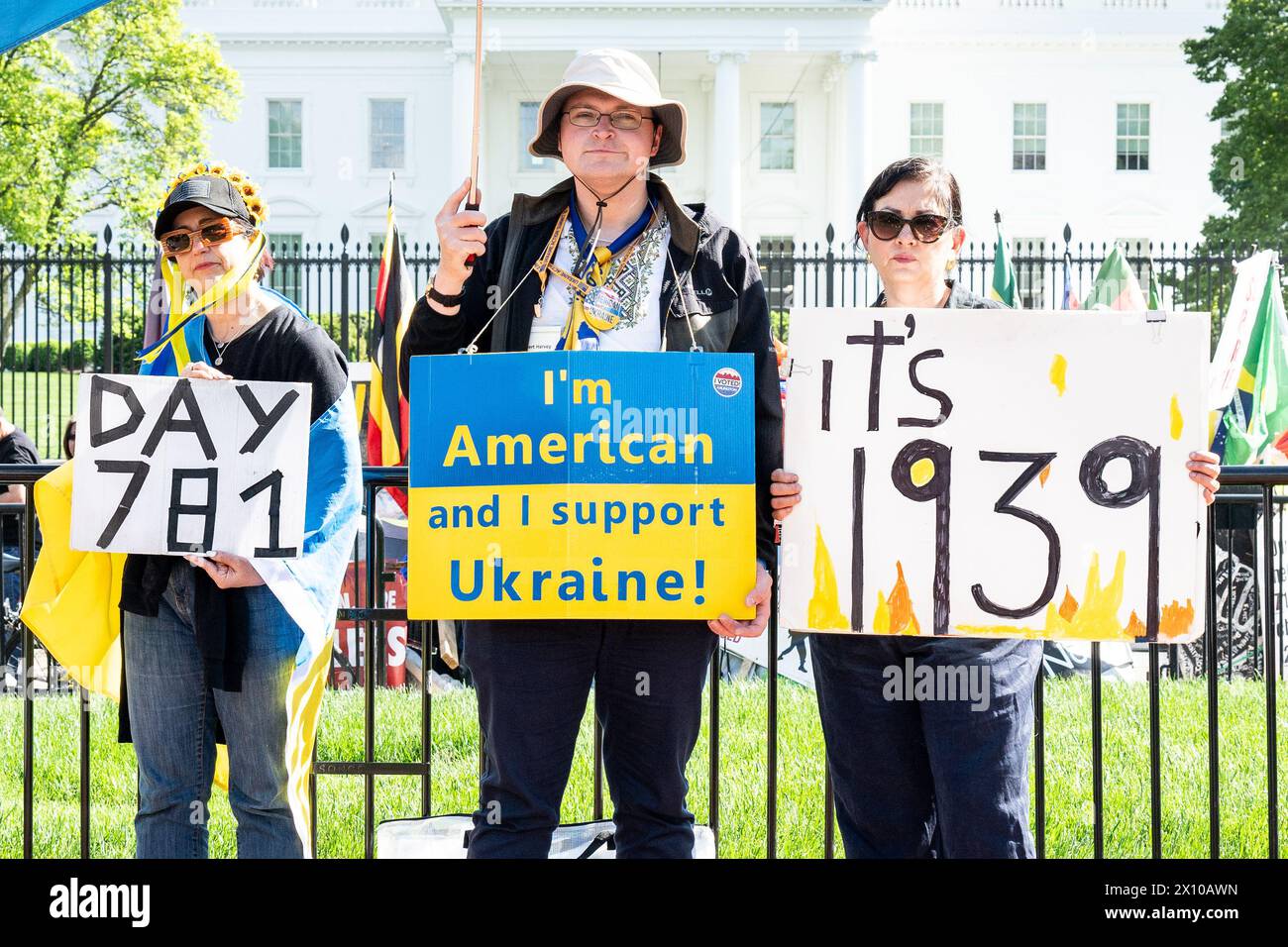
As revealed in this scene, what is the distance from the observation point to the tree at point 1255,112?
21453 millimetres

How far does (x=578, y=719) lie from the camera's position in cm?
316

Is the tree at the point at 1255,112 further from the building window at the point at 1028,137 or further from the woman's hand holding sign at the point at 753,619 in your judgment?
the woman's hand holding sign at the point at 753,619

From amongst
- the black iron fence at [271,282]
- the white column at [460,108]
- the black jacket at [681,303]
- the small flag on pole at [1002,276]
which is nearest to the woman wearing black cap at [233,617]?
the black jacket at [681,303]

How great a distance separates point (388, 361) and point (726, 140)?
30.8 meters

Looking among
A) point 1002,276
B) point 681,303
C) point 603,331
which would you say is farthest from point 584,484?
point 1002,276

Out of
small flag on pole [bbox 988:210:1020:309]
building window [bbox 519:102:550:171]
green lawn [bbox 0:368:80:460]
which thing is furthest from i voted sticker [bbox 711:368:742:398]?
building window [bbox 519:102:550:171]

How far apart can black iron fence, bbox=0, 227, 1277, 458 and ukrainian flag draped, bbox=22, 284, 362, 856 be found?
654cm

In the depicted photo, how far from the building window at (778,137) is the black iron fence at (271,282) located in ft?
37.7

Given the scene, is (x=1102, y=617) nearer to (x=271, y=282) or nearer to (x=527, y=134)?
(x=271, y=282)

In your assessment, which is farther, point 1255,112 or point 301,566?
point 1255,112

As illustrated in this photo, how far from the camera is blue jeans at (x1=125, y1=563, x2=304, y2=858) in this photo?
341 cm

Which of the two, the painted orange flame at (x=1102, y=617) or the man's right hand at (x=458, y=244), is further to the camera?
the painted orange flame at (x=1102, y=617)
